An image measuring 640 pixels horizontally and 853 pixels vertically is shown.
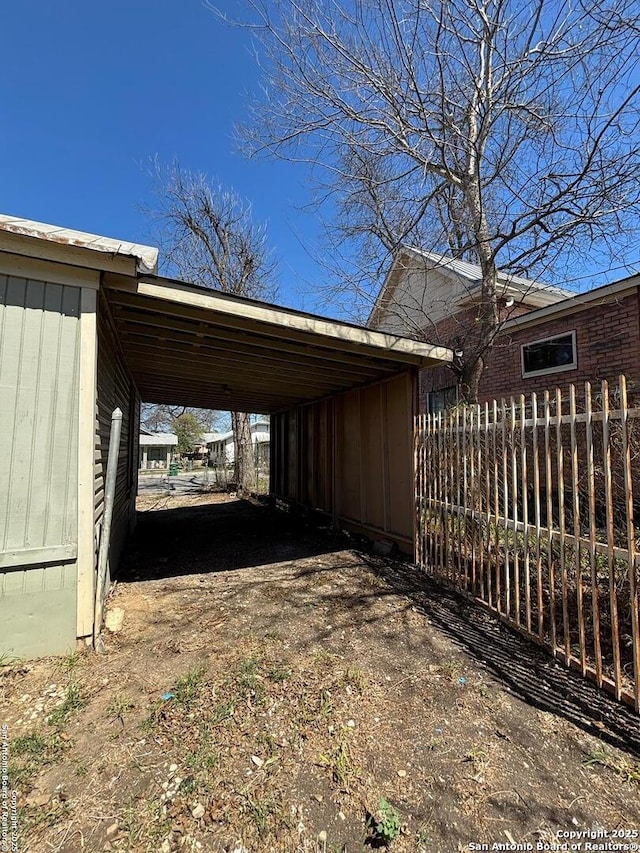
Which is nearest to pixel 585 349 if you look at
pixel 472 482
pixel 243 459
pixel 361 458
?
pixel 361 458

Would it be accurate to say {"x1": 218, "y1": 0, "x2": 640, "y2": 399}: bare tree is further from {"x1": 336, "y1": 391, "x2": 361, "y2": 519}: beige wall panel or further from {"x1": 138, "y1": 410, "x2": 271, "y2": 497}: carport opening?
{"x1": 138, "y1": 410, "x2": 271, "y2": 497}: carport opening

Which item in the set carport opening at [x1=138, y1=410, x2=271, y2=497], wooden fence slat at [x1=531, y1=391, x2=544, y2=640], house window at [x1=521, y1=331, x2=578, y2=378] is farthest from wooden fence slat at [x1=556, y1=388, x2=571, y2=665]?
carport opening at [x1=138, y1=410, x2=271, y2=497]

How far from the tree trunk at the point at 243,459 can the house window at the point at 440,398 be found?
7390mm

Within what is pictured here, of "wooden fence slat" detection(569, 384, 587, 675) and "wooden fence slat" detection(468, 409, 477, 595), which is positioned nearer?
"wooden fence slat" detection(569, 384, 587, 675)

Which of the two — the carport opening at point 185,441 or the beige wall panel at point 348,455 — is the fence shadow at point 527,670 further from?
the carport opening at point 185,441

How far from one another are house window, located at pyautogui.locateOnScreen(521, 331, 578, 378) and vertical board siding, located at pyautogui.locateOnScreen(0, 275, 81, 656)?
803cm

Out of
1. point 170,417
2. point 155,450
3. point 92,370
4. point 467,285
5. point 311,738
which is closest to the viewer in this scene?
point 311,738

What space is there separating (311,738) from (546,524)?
2.19 metres

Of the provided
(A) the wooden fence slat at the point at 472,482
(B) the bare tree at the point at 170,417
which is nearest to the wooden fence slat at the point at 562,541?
(A) the wooden fence slat at the point at 472,482

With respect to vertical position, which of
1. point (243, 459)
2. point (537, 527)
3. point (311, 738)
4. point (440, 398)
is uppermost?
point (440, 398)

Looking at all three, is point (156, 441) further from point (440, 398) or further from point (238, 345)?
point (238, 345)

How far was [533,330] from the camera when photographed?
315 inches

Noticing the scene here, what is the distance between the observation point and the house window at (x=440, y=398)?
372 inches

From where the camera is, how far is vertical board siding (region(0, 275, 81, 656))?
257 cm
